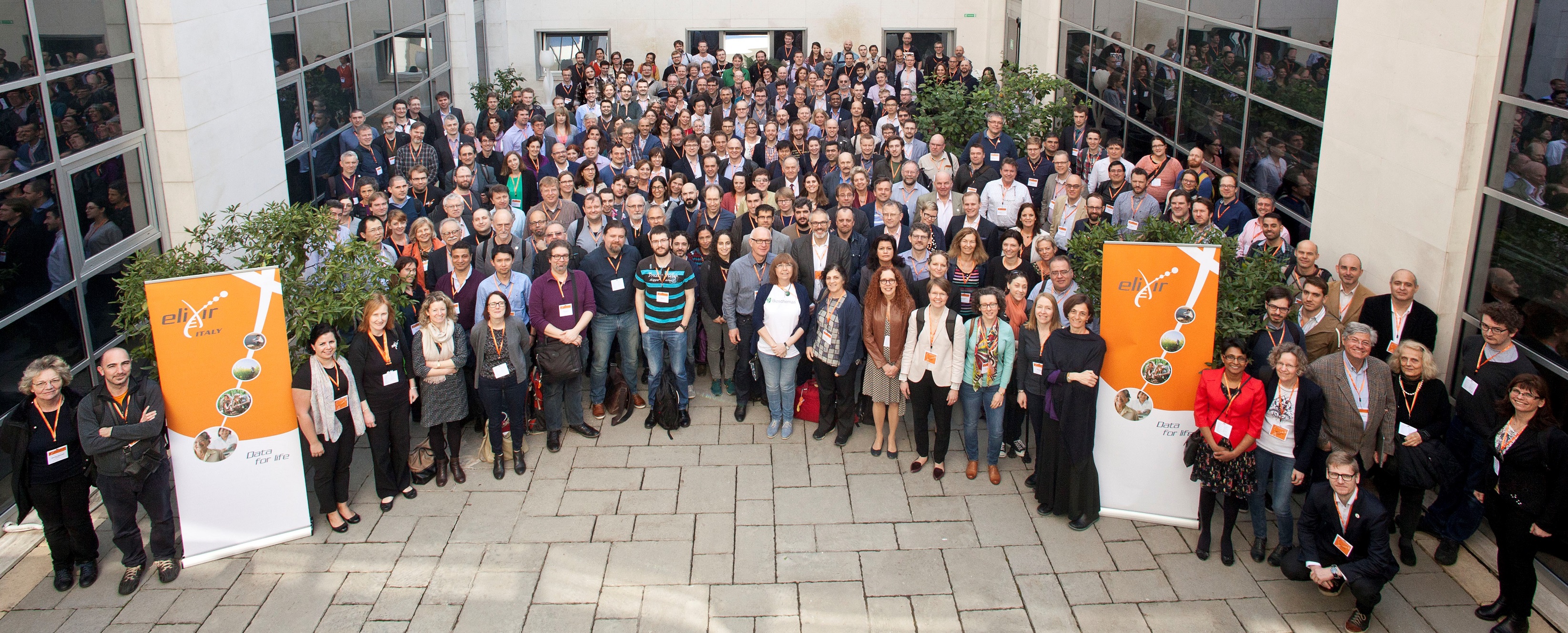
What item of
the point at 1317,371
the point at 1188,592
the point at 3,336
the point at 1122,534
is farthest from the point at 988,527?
the point at 3,336

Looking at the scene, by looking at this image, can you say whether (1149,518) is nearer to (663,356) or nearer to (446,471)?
(663,356)

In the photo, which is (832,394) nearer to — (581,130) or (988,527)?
(988,527)

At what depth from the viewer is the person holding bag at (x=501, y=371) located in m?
7.36

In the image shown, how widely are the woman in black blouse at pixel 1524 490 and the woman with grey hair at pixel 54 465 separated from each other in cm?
774

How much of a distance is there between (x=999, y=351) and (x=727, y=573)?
2332mm

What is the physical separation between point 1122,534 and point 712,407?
11.3 ft

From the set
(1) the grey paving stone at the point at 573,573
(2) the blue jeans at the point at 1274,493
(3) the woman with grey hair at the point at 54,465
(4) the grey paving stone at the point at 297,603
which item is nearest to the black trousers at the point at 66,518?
(3) the woman with grey hair at the point at 54,465

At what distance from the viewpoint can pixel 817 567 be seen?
21.0 ft

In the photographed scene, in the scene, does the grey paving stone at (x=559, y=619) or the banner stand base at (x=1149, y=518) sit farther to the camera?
the banner stand base at (x=1149, y=518)

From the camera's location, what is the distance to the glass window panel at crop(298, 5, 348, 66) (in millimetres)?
11391

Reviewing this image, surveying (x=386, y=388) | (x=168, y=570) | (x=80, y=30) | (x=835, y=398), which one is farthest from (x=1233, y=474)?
(x=80, y=30)

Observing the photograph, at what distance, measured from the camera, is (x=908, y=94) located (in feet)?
45.0

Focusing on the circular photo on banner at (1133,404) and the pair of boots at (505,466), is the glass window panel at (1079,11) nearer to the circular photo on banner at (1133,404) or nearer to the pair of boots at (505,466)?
the circular photo on banner at (1133,404)

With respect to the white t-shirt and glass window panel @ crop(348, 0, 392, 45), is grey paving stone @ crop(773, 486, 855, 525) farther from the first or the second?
glass window panel @ crop(348, 0, 392, 45)
